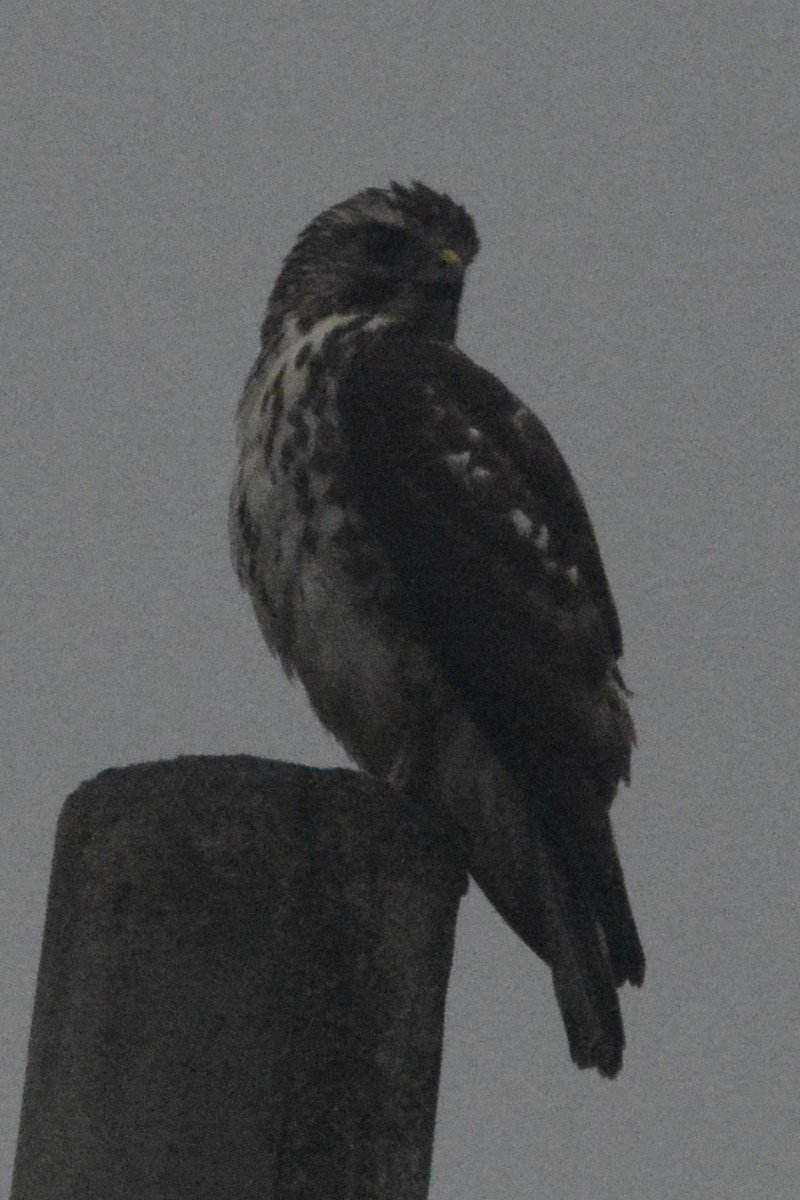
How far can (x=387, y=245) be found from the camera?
6.71 metres

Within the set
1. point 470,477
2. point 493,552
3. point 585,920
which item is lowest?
point 585,920

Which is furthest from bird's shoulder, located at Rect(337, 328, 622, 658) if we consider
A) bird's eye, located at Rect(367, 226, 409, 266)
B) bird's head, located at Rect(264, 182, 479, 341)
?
bird's eye, located at Rect(367, 226, 409, 266)

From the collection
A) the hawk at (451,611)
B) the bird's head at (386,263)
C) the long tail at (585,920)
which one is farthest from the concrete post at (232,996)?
the bird's head at (386,263)

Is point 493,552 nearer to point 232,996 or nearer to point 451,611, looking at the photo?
point 451,611

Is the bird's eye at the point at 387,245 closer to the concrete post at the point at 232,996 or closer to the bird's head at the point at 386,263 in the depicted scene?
the bird's head at the point at 386,263

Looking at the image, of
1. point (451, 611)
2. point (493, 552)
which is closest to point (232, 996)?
point (451, 611)

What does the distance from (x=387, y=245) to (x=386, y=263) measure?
0.06m

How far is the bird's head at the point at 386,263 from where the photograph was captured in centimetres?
658

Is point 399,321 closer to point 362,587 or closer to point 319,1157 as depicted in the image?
point 362,587

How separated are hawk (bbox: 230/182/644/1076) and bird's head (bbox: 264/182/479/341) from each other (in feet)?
1.95

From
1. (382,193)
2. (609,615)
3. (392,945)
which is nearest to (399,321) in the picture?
(382,193)

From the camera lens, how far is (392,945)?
3297 mm

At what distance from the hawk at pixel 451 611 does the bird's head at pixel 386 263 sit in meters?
0.60

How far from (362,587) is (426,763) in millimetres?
476
